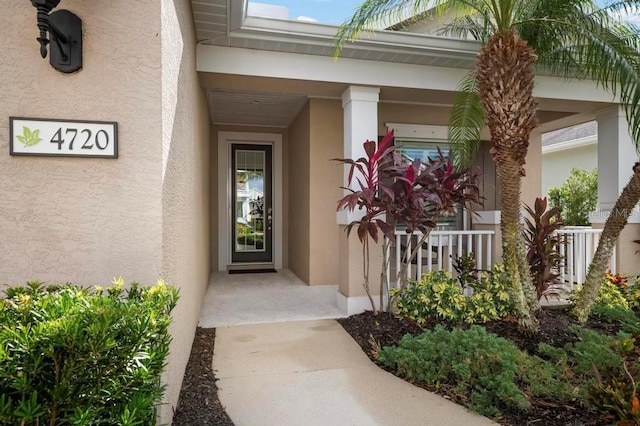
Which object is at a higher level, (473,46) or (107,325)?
(473,46)

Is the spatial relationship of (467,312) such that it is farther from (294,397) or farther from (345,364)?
(294,397)

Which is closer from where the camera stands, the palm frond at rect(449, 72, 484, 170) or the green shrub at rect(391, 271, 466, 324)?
the green shrub at rect(391, 271, 466, 324)

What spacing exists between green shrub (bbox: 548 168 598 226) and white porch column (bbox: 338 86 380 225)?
28.0 ft

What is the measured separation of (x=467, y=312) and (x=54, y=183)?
3.94m

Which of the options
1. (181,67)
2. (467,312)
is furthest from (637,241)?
(181,67)

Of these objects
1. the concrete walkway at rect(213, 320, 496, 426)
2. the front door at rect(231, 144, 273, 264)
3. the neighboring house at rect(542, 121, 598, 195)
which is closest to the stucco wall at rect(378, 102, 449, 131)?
the front door at rect(231, 144, 273, 264)

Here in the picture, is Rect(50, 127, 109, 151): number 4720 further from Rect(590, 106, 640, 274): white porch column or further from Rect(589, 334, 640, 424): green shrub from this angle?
Rect(590, 106, 640, 274): white porch column

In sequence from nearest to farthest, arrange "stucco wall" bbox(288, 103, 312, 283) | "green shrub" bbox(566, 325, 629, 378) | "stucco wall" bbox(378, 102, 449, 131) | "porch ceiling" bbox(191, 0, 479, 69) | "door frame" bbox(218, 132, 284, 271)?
"green shrub" bbox(566, 325, 629, 378) < "porch ceiling" bbox(191, 0, 479, 69) < "stucco wall" bbox(288, 103, 312, 283) < "stucco wall" bbox(378, 102, 449, 131) < "door frame" bbox(218, 132, 284, 271)

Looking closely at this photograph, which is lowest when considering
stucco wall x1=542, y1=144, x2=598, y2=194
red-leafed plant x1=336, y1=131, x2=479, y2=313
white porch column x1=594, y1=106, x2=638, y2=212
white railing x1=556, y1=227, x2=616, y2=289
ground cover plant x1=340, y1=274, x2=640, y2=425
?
ground cover plant x1=340, y1=274, x2=640, y2=425

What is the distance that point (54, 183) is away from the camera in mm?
1911

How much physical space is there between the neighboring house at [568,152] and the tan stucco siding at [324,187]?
10342 millimetres

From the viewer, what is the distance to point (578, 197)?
10906mm

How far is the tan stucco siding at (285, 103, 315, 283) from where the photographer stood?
621 cm

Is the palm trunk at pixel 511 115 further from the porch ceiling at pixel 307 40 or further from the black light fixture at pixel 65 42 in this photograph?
the black light fixture at pixel 65 42
